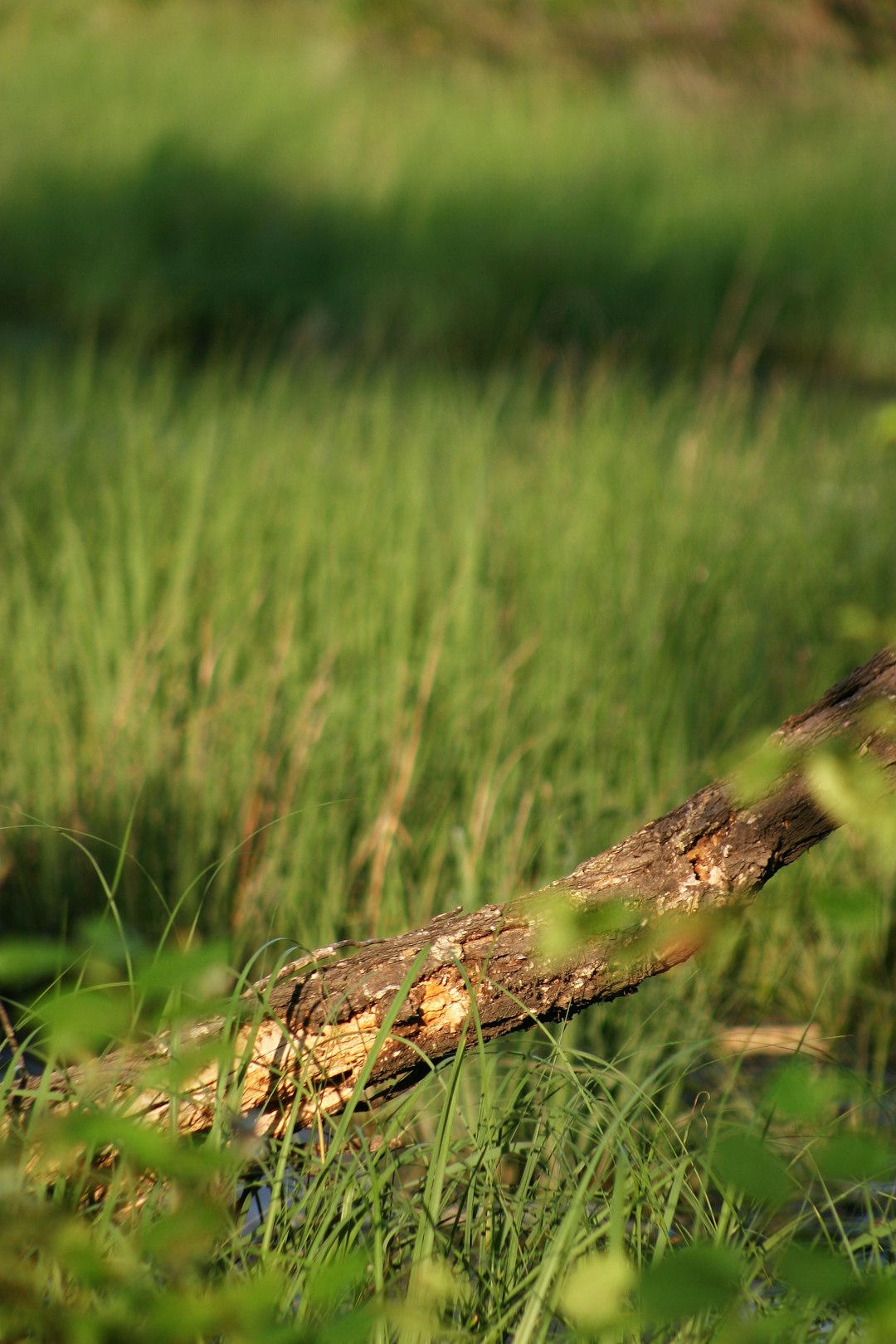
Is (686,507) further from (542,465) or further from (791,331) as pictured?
(791,331)

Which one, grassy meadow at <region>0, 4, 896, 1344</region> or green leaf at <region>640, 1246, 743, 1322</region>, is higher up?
green leaf at <region>640, 1246, 743, 1322</region>

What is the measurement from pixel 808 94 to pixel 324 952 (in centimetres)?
899

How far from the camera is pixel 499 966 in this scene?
2.72 ft

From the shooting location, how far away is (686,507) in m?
2.31

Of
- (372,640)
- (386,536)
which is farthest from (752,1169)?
(386,536)

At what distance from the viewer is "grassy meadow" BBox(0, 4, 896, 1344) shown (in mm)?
699

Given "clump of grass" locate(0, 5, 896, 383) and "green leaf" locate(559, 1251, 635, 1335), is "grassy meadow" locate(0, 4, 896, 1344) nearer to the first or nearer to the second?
"green leaf" locate(559, 1251, 635, 1335)

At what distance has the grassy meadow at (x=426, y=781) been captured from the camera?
2.29 feet

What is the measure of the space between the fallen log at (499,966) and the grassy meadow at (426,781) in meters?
0.04

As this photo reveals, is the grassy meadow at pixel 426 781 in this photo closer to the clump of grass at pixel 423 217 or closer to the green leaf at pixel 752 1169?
the green leaf at pixel 752 1169

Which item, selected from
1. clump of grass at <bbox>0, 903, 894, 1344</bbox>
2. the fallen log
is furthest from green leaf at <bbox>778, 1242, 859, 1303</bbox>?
the fallen log

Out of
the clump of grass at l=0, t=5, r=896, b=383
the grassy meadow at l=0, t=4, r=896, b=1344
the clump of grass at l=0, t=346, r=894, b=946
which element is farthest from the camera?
the clump of grass at l=0, t=5, r=896, b=383

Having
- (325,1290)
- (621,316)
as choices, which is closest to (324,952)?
(325,1290)

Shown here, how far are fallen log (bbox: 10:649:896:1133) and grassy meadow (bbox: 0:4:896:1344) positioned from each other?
0.04m
